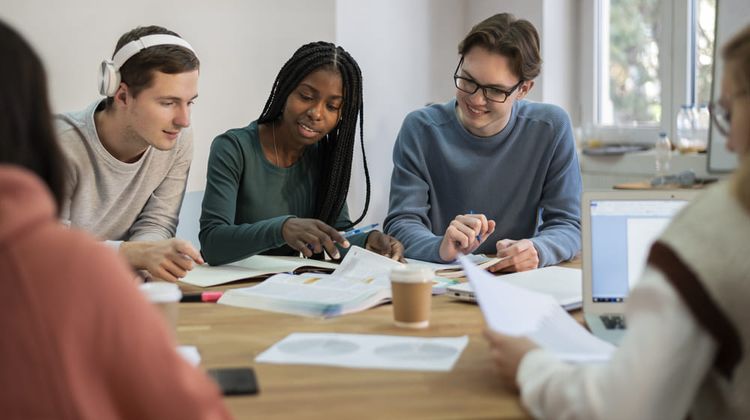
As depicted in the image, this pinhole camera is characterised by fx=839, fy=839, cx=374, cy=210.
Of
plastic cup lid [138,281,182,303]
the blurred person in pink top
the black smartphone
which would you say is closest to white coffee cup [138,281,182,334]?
plastic cup lid [138,281,182,303]

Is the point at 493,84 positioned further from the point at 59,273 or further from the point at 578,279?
the point at 59,273

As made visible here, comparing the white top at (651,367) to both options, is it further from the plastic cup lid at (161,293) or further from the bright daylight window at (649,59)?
the bright daylight window at (649,59)

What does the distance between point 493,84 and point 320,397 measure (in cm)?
145

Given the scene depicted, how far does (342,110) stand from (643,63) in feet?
6.65

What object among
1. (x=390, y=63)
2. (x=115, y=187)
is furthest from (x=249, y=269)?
(x=390, y=63)

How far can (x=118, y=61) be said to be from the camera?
2201mm

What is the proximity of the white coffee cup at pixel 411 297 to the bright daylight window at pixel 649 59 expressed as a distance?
8.48 ft

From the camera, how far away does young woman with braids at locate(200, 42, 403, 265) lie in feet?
7.36

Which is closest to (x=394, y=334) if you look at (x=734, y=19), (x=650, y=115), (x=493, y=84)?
(x=493, y=84)

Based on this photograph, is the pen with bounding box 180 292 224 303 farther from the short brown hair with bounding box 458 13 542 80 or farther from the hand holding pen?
the short brown hair with bounding box 458 13 542 80

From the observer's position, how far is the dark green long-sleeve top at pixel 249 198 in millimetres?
2100

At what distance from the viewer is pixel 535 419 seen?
102 cm

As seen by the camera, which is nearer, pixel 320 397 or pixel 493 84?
pixel 320 397

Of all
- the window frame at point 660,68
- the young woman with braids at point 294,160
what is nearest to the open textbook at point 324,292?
the young woman with braids at point 294,160
